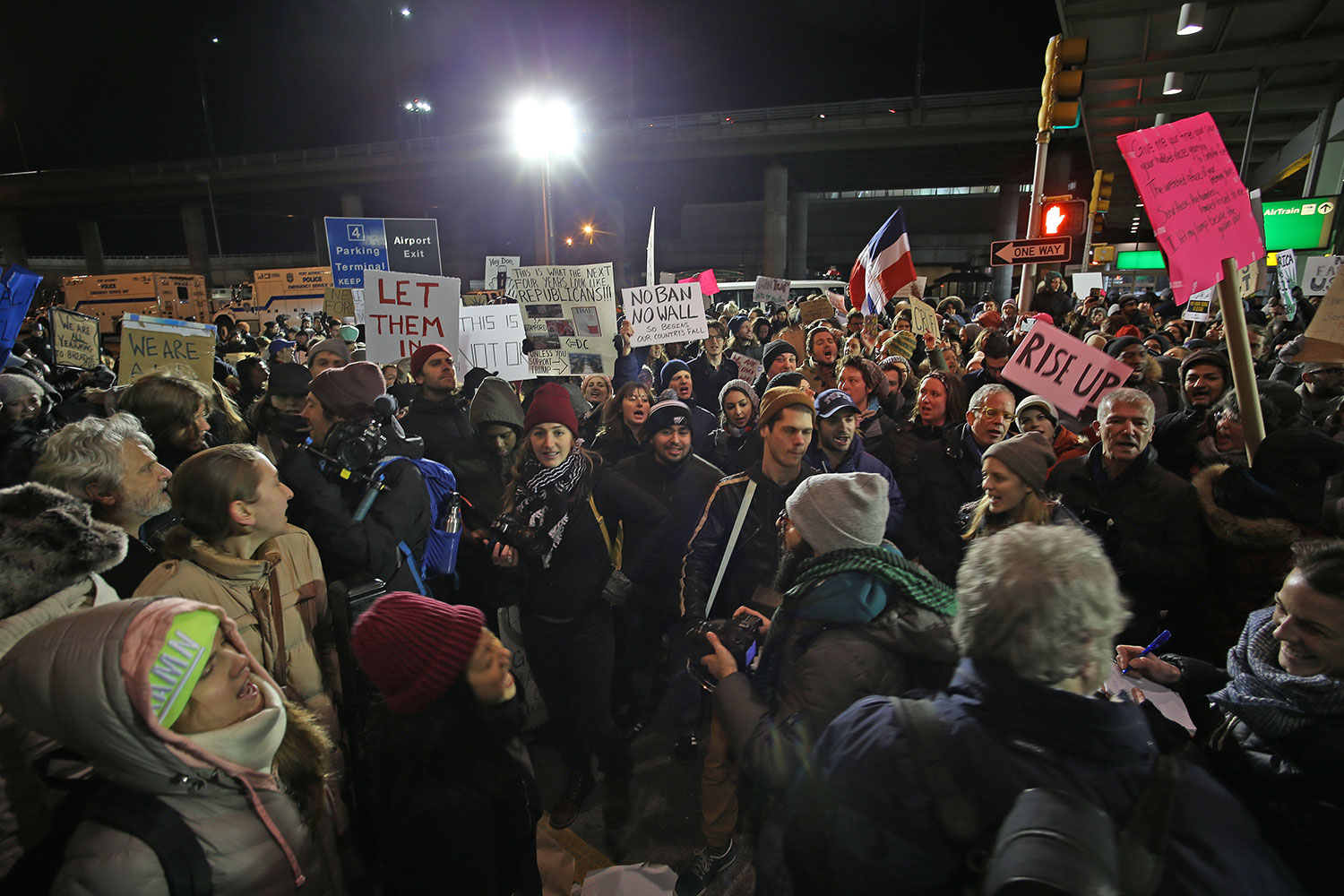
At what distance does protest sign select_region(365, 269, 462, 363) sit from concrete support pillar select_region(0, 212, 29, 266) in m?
53.2

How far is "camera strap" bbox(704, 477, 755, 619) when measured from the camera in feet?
9.64

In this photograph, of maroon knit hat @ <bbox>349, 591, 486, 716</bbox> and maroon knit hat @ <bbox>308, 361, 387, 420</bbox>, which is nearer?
maroon knit hat @ <bbox>349, 591, 486, 716</bbox>

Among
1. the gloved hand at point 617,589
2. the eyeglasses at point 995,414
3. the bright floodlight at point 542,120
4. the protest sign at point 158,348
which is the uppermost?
the bright floodlight at point 542,120

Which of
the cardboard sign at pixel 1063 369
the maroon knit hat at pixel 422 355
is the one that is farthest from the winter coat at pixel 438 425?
the cardboard sign at pixel 1063 369

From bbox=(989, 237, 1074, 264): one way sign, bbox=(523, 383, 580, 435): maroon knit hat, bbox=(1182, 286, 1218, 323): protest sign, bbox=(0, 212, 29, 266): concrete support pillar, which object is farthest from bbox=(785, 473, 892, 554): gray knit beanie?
bbox=(0, 212, 29, 266): concrete support pillar

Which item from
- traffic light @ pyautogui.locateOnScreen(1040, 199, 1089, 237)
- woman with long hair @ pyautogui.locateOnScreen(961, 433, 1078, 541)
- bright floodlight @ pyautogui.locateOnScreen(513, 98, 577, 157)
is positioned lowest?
woman with long hair @ pyautogui.locateOnScreen(961, 433, 1078, 541)

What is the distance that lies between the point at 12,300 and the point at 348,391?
3347mm

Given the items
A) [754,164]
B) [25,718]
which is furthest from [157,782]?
[754,164]

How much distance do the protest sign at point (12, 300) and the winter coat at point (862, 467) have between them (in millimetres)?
5142

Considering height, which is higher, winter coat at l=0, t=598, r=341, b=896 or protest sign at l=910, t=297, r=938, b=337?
protest sign at l=910, t=297, r=938, b=337

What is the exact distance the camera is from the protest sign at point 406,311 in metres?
5.31

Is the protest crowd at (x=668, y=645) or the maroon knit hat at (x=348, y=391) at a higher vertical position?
the maroon knit hat at (x=348, y=391)

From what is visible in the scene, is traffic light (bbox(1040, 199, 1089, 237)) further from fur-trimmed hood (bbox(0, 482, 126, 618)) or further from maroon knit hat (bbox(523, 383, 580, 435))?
fur-trimmed hood (bbox(0, 482, 126, 618))

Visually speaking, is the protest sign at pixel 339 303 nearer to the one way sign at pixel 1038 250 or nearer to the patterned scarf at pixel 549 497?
the patterned scarf at pixel 549 497
